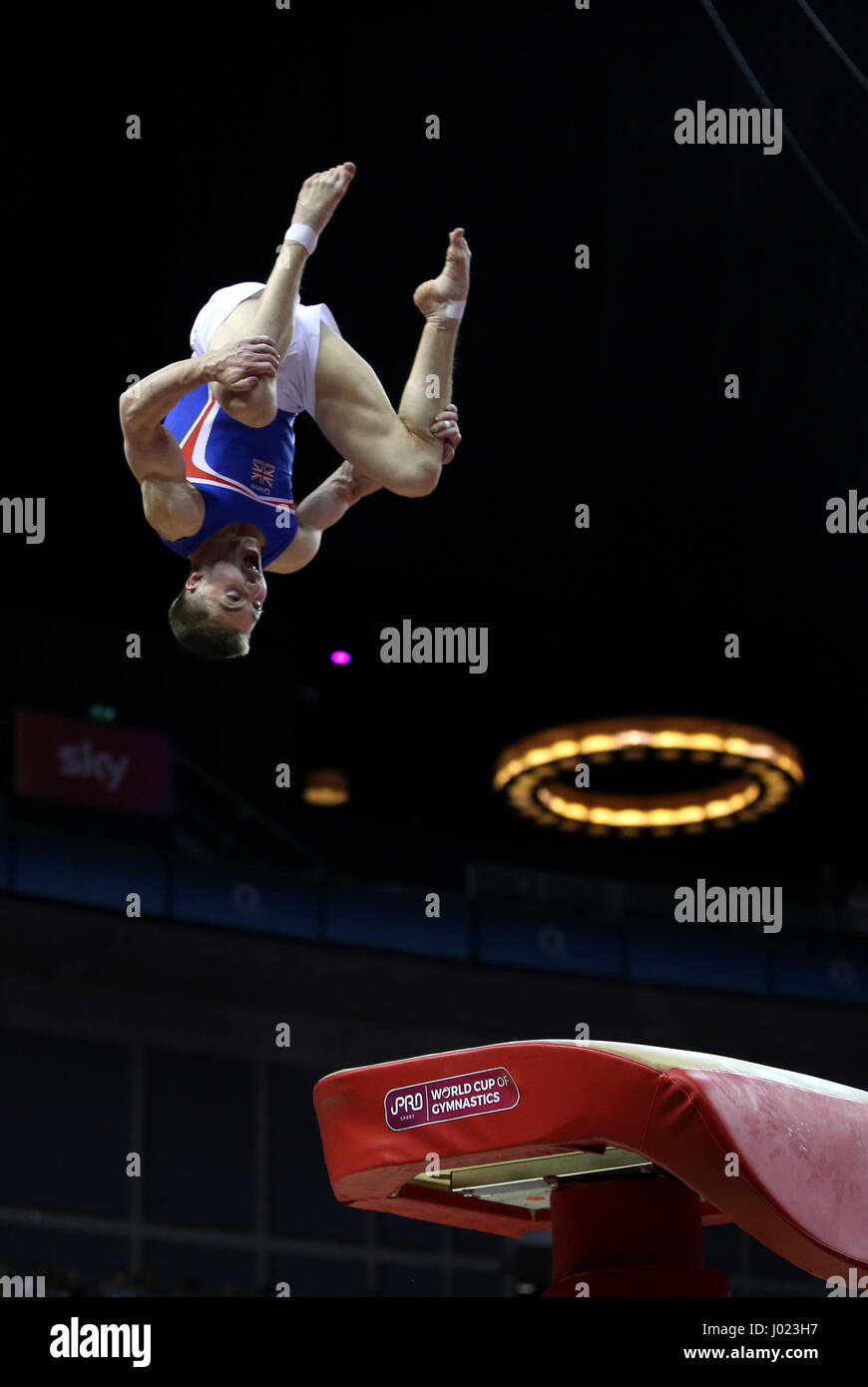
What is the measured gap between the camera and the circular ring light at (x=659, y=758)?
15.4 m

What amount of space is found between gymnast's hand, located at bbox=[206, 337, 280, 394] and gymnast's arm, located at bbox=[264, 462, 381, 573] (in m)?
0.81

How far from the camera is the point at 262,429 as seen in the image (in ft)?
17.4

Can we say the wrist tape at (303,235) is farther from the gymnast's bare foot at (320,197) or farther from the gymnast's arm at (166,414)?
the gymnast's arm at (166,414)

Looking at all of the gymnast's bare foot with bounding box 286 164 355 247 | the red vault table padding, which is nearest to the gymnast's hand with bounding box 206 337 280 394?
the gymnast's bare foot with bounding box 286 164 355 247

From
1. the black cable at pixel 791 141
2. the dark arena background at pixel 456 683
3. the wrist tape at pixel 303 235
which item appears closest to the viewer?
the wrist tape at pixel 303 235

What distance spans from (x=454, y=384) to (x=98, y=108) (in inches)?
109

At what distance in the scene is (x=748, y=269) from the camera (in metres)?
9.66

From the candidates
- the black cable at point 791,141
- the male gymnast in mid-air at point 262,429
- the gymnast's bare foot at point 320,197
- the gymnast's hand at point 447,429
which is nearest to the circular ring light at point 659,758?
the black cable at point 791,141

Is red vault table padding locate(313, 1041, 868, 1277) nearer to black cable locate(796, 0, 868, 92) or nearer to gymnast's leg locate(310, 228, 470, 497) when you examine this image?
gymnast's leg locate(310, 228, 470, 497)

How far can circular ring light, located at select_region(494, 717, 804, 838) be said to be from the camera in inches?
607

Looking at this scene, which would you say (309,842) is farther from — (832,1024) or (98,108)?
(98,108)

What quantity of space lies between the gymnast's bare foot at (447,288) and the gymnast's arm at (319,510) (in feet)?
1.83

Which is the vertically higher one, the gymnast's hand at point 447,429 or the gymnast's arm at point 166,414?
the gymnast's hand at point 447,429

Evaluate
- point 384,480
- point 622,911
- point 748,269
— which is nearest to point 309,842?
point 622,911
